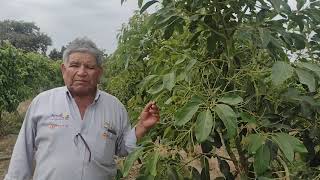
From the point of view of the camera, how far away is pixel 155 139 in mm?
1708

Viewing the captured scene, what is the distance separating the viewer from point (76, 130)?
1877mm

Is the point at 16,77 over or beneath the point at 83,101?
over

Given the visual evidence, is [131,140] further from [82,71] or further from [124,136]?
[82,71]

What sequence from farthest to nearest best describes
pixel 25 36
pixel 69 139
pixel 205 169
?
1. pixel 25 36
2. pixel 69 139
3. pixel 205 169

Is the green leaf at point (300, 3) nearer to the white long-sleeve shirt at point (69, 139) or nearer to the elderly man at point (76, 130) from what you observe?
the elderly man at point (76, 130)

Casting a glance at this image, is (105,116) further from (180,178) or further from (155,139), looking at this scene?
(180,178)

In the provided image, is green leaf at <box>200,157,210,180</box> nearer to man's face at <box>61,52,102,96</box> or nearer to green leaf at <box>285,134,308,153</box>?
green leaf at <box>285,134,308,153</box>

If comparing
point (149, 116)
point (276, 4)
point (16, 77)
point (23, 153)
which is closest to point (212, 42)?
point (276, 4)

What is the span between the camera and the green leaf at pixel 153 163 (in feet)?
4.53

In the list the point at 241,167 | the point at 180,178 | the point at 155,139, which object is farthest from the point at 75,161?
the point at 241,167

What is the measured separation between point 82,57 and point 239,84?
673mm

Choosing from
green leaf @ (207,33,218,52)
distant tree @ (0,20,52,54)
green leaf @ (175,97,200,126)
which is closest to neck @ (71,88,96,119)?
green leaf @ (207,33,218,52)

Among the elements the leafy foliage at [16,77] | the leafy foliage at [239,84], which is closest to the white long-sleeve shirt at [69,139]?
the leafy foliage at [239,84]

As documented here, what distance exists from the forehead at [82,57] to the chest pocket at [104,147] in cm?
28
